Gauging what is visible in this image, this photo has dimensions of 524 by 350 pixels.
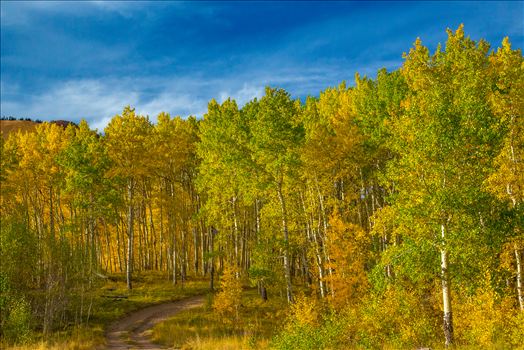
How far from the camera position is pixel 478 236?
17.4m

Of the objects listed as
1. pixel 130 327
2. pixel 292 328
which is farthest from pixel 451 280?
pixel 130 327

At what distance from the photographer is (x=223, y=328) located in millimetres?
29688

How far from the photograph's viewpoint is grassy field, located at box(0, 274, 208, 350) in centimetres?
2514

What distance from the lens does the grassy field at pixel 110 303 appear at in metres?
25.1

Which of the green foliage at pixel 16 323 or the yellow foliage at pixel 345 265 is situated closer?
the green foliage at pixel 16 323

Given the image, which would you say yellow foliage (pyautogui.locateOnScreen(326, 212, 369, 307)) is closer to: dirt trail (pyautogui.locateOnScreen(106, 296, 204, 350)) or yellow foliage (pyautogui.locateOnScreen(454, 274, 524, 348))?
yellow foliage (pyautogui.locateOnScreen(454, 274, 524, 348))

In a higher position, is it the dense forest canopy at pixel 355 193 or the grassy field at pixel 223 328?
the dense forest canopy at pixel 355 193

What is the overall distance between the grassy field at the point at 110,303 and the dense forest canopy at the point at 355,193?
1.27 metres

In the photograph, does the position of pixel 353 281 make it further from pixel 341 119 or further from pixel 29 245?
pixel 29 245

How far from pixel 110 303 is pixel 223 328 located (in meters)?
11.4

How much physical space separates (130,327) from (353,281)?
1461 cm

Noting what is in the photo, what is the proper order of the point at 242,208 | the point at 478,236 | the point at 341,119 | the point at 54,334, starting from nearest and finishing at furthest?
1. the point at 478,236
2. the point at 54,334
3. the point at 341,119
4. the point at 242,208

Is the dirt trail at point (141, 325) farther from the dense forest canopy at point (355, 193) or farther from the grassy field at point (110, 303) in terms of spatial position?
the dense forest canopy at point (355, 193)

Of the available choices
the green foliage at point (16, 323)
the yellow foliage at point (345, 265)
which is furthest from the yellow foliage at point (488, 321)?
the green foliage at point (16, 323)
